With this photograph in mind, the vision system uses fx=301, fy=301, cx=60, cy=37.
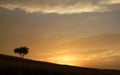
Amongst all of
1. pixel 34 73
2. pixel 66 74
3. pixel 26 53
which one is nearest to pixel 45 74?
pixel 34 73

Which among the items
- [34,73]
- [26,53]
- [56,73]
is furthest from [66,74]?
[26,53]

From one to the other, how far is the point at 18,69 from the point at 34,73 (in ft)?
9.73

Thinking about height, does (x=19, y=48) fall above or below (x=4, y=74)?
above

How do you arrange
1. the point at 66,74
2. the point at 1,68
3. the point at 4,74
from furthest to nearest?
the point at 66,74 < the point at 1,68 < the point at 4,74

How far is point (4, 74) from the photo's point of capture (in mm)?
42156

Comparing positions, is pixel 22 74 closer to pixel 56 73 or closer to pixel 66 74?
pixel 56 73

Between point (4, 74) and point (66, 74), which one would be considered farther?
point (66, 74)

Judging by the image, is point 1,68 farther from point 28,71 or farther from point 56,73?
point 56,73

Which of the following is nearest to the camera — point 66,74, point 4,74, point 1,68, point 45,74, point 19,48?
point 4,74

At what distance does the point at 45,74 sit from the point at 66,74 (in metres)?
6.40

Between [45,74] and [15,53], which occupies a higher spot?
[15,53]

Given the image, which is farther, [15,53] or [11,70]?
[15,53]

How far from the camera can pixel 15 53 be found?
380ft

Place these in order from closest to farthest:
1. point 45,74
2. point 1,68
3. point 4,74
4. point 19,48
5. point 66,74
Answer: point 4,74 → point 1,68 → point 45,74 → point 66,74 → point 19,48
